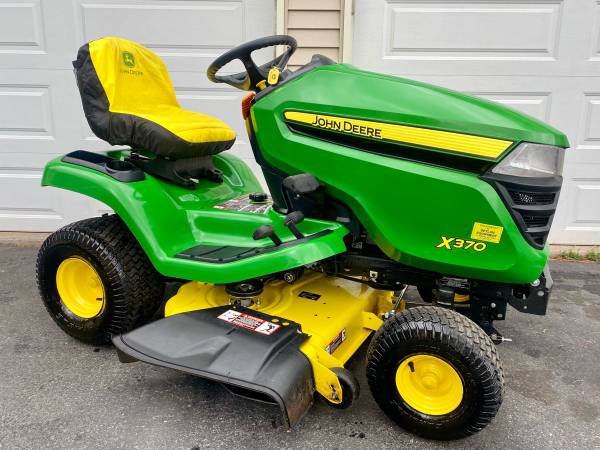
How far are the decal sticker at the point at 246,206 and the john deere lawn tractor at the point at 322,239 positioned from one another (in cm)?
2

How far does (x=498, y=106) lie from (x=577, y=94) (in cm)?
259

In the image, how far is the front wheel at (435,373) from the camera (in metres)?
1.77

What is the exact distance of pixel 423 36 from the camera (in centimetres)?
392

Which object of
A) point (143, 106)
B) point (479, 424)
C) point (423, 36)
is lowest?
point (479, 424)

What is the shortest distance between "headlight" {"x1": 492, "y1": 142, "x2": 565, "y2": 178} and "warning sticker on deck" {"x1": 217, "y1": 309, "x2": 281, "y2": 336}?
3.37 feet

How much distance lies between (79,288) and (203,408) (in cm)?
106

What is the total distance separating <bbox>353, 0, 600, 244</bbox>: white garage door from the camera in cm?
388

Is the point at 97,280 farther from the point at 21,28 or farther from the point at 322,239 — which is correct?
the point at 21,28

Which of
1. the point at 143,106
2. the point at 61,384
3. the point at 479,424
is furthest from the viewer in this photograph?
the point at 143,106

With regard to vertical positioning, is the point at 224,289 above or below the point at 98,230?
below

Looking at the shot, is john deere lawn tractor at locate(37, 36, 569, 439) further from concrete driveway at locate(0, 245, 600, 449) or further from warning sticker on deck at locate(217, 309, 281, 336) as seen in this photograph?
concrete driveway at locate(0, 245, 600, 449)

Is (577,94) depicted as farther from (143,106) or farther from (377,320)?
(143,106)

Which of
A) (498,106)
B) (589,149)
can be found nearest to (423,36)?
(589,149)

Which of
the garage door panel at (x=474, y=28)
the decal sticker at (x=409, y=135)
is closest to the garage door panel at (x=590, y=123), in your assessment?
the garage door panel at (x=474, y=28)
